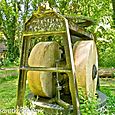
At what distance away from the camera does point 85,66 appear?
14.2 ft

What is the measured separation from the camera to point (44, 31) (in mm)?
4012

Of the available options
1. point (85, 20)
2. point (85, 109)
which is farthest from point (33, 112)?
point (85, 20)

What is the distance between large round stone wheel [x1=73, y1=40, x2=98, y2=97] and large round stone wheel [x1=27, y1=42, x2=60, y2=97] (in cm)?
45

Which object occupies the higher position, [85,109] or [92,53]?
[92,53]

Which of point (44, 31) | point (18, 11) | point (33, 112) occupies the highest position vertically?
point (18, 11)

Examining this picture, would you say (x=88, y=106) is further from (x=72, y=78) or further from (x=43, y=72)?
(x=43, y=72)

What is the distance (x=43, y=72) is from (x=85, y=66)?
2.50 ft

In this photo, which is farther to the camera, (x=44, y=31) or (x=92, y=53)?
(x=92, y=53)

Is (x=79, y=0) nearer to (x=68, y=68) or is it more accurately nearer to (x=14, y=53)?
(x=14, y=53)

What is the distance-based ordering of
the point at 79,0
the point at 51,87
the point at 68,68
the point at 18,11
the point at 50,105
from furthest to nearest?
the point at 18,11 → the point at 79,0 → the point at 51,87 → the point at 50,105 → the point at 68,68

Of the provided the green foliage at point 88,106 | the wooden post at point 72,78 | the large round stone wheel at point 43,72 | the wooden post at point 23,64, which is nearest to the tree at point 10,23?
the large round stone wheel at point 43,72

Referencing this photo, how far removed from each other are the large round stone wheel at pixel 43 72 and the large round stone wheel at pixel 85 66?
0.45m

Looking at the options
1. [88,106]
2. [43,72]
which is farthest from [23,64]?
[88,106]

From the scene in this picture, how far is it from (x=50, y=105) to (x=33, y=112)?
370mm
